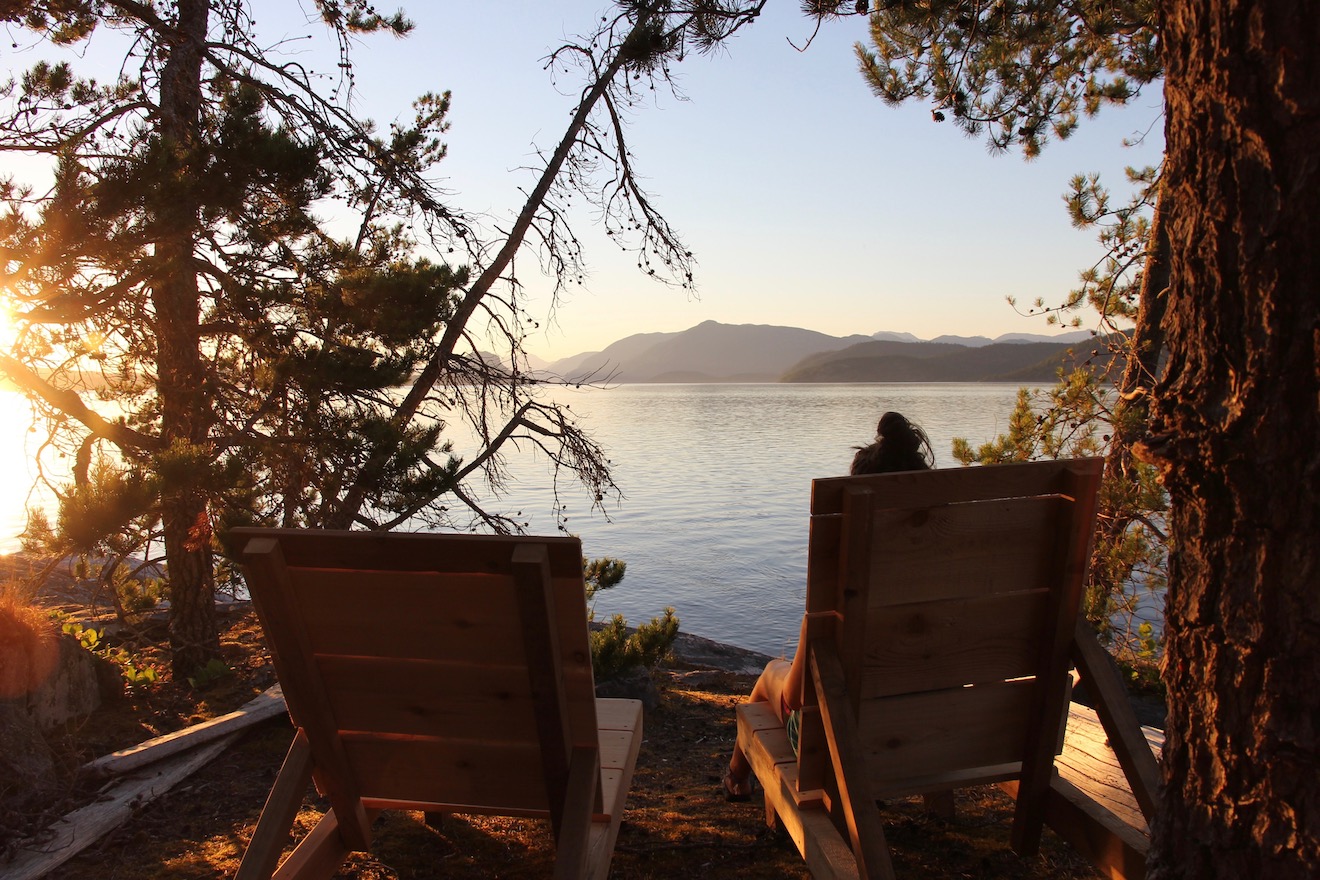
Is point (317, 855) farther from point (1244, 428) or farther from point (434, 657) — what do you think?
point (1244, 428)

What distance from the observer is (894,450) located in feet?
8.10

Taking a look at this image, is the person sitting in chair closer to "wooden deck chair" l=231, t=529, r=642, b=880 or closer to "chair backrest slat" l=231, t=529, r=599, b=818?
"wooden deck chair" l=231, t=529, r=642, b=880

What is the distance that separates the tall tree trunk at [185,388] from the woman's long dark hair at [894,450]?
354 centimetres

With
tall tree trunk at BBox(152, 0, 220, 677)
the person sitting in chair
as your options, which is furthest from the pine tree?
the person sitting in chair

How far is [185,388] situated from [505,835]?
10.5 ft

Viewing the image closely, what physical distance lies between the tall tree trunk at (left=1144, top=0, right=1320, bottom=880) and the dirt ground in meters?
1.11

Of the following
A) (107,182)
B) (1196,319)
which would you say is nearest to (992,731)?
(1196,319)

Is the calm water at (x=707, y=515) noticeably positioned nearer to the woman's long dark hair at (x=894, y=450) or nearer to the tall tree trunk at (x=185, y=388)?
the tall tree trunk at (x=185, y=388)

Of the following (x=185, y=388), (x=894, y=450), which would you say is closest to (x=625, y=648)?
(x=894, y=450)

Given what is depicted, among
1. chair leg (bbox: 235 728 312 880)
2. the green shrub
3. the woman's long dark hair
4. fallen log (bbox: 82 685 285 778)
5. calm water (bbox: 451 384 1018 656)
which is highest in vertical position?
the woman's long dark hair

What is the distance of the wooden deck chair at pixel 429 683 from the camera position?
173 centimetres

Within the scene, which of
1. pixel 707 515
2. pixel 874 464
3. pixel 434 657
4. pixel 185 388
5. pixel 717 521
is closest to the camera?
pixel 434 657

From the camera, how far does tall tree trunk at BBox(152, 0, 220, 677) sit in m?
4.49

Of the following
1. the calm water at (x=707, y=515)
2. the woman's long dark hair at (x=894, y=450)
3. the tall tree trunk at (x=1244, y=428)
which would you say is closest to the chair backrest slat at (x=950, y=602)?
the tall tree trunk at (x=1244, y=428)
